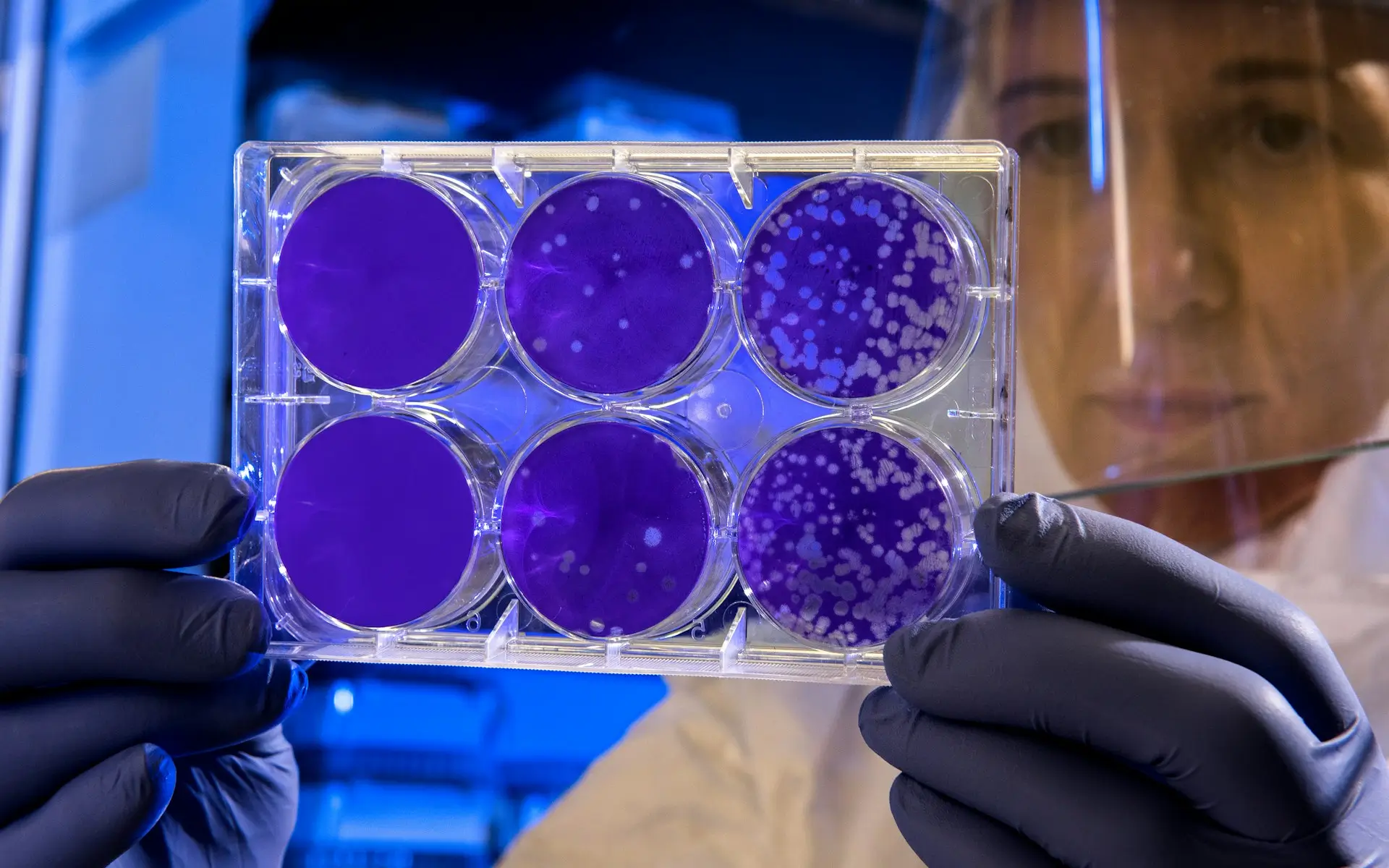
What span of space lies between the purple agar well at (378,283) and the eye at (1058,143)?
100 cm

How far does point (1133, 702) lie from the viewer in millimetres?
786

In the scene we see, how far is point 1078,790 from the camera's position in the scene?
0.82 metres

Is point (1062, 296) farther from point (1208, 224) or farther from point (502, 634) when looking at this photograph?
point (502, 634)

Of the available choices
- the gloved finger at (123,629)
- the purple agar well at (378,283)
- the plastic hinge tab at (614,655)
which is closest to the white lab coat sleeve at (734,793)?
the plastic hinge tab at (614,655)

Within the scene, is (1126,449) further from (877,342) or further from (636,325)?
(636,325)

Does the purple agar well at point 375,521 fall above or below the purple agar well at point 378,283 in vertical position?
below

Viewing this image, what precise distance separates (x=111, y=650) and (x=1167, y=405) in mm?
1525

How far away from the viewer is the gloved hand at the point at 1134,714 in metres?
0.77

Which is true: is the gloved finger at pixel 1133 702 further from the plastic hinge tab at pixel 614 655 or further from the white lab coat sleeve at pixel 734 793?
the white lab coat sleeve at pixel 734 793

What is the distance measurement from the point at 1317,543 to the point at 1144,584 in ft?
3.13

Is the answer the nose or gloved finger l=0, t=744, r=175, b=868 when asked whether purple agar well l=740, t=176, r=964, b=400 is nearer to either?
the nose

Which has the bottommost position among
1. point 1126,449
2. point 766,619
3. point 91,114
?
point 766,619

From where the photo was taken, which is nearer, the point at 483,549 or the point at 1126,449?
the point at 483,549

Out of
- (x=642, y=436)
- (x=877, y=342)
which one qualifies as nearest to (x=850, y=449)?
(x=877, y=342)
